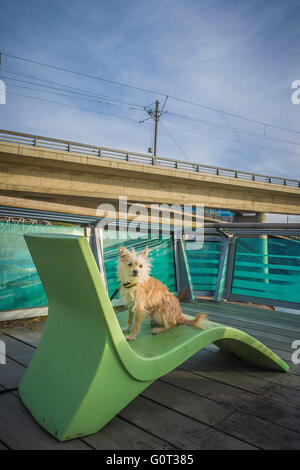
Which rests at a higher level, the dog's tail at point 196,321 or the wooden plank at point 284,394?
the dog's tail at point 196,321

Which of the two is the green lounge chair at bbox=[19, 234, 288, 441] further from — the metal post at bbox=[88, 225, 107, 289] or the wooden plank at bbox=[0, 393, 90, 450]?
the metal post at bbox=[88, 225, 107, 289]

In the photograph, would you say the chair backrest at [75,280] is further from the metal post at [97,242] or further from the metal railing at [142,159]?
the metal railing at [142,159]

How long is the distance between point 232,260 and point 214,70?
41.9 feet

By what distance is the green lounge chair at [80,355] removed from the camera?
5.37ft

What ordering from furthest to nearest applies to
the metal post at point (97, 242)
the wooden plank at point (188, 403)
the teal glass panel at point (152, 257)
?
the teal glass panel at point (152, 257) → the metal post at point (97, 242) → the wooden plank at point (188, 403)

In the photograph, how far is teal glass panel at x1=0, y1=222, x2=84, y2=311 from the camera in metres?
3.91

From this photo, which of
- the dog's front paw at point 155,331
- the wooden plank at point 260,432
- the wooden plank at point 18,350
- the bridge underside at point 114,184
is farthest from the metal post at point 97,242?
the bridge underside at point 114,184

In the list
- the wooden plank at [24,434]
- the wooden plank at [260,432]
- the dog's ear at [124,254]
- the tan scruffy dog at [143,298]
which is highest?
the dog's ear at [124,254]

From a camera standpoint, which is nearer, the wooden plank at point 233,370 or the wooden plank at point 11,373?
the wooden plank at point 11,373

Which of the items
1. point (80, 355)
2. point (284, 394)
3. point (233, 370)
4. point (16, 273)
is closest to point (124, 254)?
point (80, 355)

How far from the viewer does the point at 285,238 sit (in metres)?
5.31

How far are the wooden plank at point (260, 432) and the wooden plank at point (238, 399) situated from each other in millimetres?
70

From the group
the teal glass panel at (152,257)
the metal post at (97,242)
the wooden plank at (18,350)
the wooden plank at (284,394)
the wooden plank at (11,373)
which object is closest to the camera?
the wooden plank at (284,394)
